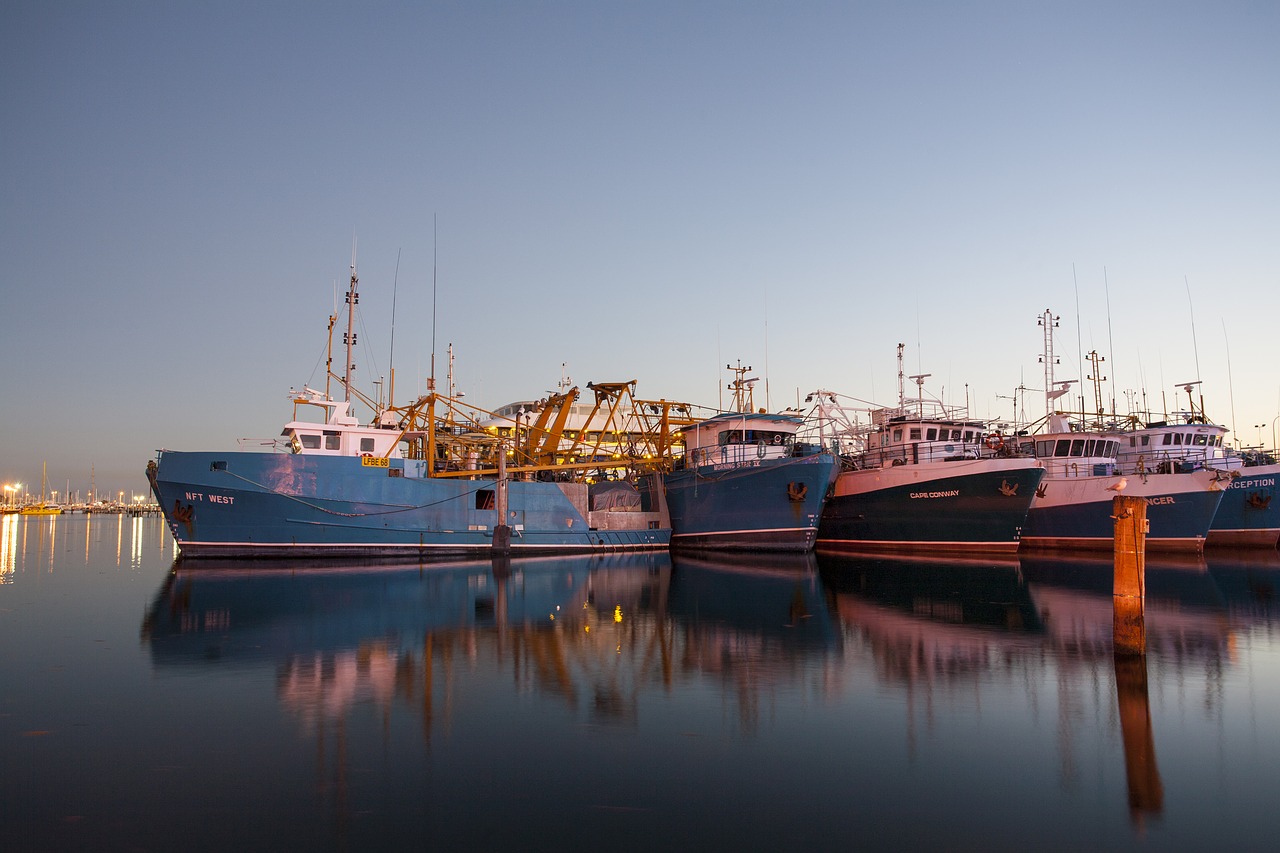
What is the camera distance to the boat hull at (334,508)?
28656 millimetres

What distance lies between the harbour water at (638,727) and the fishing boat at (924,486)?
13.1 meters

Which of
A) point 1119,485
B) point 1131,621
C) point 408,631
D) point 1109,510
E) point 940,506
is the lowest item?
point 408,631

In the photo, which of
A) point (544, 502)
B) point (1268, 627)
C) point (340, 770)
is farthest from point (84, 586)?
point (1268, 627)

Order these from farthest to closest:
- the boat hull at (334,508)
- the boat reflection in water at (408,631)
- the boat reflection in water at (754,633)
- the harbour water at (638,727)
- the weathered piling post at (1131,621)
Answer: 1. the boat hull at (334,508)
2. the boat reflection in water at (754,633)
3. the boat reflection in water at (408,631)
4. the weathered piling post at (1131,621)
5. the harbour water at (638,727)

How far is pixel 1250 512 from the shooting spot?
35781 millimetres

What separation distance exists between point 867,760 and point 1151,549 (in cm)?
3276

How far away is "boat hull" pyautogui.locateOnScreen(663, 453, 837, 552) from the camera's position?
32.2 meters

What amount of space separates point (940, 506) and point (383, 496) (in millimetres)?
21978

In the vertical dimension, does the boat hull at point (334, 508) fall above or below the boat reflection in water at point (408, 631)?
above

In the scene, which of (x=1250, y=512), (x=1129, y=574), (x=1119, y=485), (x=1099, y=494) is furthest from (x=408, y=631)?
(x=1250, y=512)

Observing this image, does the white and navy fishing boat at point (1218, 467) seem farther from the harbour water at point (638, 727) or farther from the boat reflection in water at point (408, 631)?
the boat reflection in water at point (408, 631)

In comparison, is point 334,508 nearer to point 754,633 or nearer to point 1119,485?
point 754,633

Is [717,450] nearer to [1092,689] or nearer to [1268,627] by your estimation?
[1268,627]

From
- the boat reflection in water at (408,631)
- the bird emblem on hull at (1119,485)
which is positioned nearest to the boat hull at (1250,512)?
the bird emblem on hull at (1119,485)
